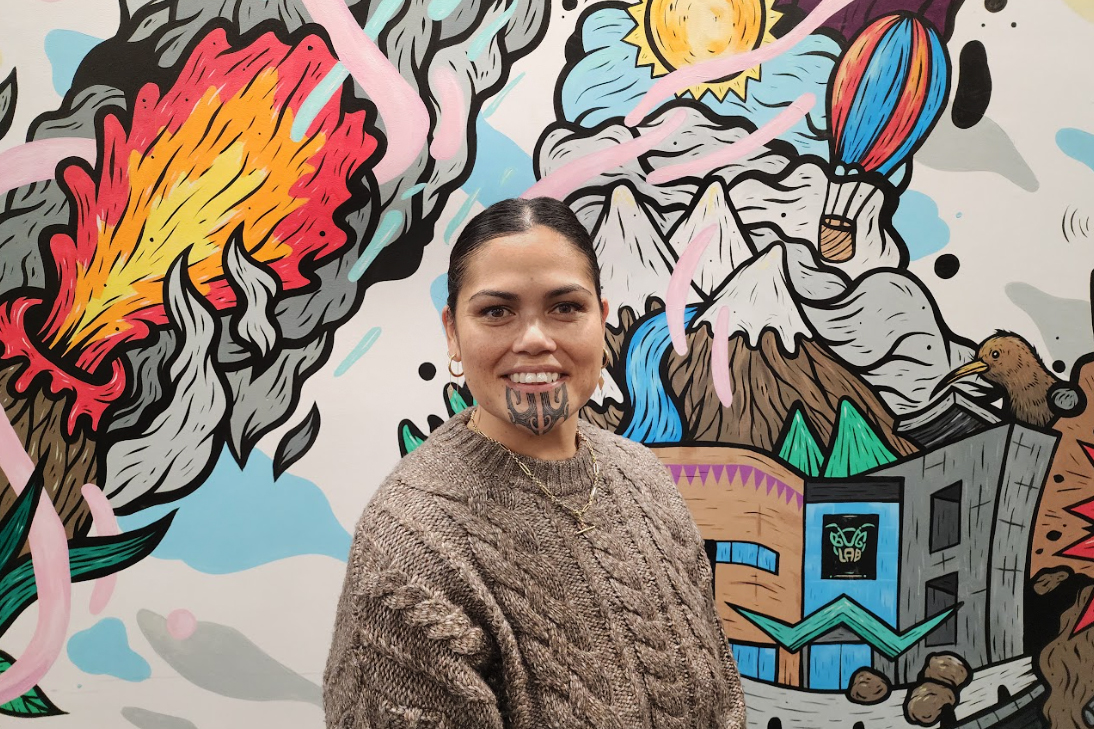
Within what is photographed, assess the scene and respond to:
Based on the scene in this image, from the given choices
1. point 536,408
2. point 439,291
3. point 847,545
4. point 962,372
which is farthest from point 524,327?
point 962,372

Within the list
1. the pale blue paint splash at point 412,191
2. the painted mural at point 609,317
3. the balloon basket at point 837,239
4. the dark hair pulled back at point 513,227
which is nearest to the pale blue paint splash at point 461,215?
the painted mural at point 609,317

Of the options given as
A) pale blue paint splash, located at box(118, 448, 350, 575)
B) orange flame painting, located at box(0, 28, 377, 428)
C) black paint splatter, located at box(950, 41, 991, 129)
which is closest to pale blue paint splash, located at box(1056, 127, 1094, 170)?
black paint splatter, located at box(950, 41, 991, 129)

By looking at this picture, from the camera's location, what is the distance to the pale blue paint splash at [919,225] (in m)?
1.99

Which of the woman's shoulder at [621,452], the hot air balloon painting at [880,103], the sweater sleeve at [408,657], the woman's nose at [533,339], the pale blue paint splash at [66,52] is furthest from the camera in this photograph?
the hot air balloon painting at [880,103]

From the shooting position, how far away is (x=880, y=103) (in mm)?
1979

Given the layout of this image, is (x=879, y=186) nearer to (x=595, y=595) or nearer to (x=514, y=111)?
(x=514, y=111)

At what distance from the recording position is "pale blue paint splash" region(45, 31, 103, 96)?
1843 millimetres

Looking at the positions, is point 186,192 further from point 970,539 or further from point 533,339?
point 970,539

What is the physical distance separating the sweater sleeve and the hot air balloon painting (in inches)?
55.8

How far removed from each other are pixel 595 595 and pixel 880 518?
112 cm

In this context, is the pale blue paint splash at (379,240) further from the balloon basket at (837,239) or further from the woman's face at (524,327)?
the balloon basket at (837,239)

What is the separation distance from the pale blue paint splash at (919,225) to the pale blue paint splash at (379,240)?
128 cm

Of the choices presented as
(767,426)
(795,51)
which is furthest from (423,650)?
(795,51)

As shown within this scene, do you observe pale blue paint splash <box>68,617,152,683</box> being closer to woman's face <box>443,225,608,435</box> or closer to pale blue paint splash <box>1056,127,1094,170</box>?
woman's face <box>443,225,608,435</box>
